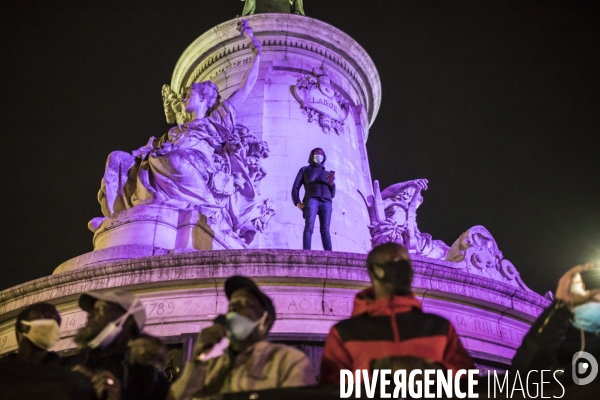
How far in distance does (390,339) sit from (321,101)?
43.6ft

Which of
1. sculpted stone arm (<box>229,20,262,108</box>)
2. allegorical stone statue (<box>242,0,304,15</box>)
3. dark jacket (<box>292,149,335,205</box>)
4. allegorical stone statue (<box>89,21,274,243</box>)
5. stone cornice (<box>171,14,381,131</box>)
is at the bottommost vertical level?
dark jacket (<box>292,149,335,205</box>)

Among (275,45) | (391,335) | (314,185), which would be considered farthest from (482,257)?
(391,335)

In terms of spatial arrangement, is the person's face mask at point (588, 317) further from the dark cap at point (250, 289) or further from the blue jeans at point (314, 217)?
the blue jeans at point (314, 217)

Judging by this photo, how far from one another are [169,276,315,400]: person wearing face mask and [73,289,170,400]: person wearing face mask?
270mm

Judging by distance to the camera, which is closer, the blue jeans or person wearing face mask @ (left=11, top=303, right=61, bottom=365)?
person wearing face mask @ (left=11, top=303, right=61, bottom=365)

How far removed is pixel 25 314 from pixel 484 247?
35.7ft

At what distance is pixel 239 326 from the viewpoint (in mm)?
3922

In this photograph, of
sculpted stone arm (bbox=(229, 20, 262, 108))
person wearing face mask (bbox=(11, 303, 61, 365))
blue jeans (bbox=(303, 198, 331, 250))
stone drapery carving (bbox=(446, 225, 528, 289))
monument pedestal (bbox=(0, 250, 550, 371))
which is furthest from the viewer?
sculpted stone arm (bbox=(229, 20, 262, 108))

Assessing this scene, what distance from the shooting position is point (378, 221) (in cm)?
1516

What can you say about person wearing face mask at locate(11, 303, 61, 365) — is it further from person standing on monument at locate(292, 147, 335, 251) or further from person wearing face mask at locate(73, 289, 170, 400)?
person standing on monument at locate(292, 147, 335, 251)

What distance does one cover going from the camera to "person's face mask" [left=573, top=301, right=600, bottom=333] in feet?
12.4

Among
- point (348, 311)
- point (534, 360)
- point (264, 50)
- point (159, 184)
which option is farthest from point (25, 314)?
point (264, 50)

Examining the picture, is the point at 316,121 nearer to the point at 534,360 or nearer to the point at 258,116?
the point at 258,116

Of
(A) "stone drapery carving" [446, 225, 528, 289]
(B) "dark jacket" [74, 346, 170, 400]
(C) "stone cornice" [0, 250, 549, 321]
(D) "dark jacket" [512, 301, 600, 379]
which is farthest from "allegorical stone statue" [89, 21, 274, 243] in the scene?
(D) "dark jacket" [512, 301, 600, 379]
